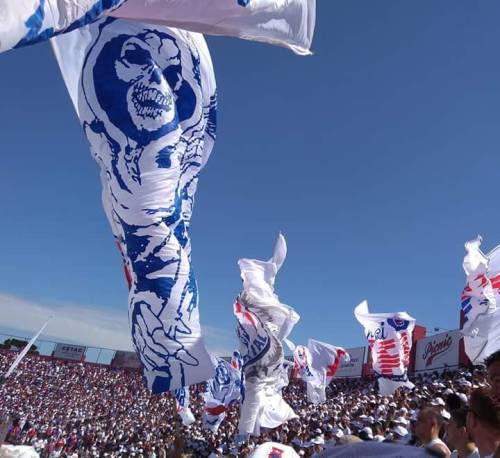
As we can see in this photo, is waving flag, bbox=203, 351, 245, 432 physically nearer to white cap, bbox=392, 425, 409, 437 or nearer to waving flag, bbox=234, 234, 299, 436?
waving flag, bbox=234, 234, 299, 436

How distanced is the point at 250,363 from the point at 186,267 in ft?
14.4

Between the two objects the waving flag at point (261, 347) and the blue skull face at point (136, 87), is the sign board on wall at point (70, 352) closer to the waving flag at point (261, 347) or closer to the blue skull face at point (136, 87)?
the waving flag at point (261, 347)

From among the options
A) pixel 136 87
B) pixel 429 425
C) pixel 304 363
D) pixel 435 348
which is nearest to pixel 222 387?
pixel 304 363

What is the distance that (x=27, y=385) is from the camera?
119ft

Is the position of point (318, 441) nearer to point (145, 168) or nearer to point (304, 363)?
point (304, 363)

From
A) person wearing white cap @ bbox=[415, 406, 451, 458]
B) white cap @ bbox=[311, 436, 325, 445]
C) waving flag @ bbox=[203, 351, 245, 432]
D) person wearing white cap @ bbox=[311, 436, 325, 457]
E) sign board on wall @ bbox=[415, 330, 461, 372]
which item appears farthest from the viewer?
sign board on wall @ bbox=[415, 330, 461, 372]

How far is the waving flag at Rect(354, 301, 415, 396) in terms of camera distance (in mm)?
11305

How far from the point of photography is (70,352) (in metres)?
49.4

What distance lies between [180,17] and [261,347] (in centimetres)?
663

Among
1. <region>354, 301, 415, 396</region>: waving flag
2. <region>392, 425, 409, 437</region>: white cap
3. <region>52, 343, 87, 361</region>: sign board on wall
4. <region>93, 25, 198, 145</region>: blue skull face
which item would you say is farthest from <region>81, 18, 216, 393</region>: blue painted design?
<region>52, 343, 87, 361</region>: sign board on wall

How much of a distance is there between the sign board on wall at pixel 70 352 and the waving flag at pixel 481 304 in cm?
4742

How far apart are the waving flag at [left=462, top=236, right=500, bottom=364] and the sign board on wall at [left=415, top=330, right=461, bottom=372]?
16.9 metres

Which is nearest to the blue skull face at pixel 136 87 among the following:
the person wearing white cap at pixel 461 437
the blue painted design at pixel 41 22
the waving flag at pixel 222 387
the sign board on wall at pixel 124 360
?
the blue painted design at pixel 41 22

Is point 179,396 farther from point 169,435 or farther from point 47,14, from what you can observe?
point 169,435
